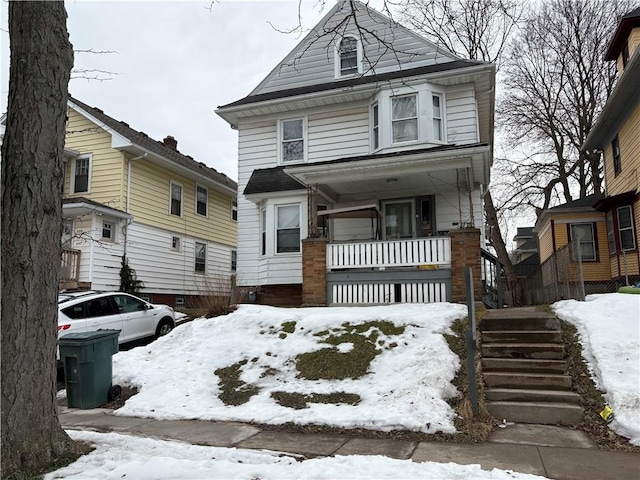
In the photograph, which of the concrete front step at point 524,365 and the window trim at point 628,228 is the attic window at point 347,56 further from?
the concrete front step at point 524,365

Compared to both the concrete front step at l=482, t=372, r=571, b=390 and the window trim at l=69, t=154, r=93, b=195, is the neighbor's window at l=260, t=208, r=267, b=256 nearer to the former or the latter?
the window trim at l=69, t=154, r=93, b=195

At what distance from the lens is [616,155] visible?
17.1 meters

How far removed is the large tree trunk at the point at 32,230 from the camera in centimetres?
418

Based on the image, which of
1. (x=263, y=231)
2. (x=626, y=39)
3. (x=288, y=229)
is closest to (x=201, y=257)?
(x=263, y=231)

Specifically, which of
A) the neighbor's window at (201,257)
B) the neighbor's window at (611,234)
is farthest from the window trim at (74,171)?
the neighbor's window at (611,234)

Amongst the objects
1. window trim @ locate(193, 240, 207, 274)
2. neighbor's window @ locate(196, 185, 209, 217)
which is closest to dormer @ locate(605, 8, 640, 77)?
neighbor's window @ locate(196, 185, 209, 217)

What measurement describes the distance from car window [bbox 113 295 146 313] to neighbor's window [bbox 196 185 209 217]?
36.8 ft

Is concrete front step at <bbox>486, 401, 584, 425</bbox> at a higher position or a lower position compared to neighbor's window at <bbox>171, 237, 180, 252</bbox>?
lower

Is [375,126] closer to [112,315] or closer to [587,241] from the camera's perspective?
[112,315]

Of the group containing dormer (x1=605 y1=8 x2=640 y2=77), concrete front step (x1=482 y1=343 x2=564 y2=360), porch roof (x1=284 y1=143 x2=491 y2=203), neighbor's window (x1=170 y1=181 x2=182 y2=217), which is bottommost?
concrete front step (x1=482 y1=343 x2=564 y2=360)

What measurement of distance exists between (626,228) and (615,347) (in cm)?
1222

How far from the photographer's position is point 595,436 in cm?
513

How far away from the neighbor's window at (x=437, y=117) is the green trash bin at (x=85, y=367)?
10108mm

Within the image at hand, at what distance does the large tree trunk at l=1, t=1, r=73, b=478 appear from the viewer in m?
4.18
